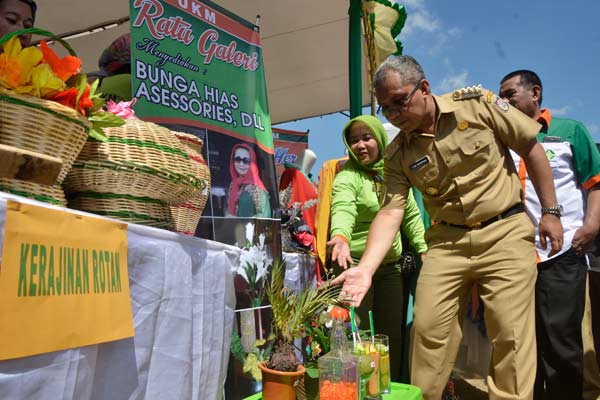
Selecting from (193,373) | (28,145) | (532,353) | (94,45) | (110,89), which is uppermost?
(94,45)

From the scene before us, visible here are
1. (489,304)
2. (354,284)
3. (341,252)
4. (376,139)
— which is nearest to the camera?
(354,284)

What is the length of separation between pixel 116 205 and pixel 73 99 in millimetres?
242

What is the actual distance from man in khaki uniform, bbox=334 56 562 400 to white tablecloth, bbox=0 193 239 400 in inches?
29.5

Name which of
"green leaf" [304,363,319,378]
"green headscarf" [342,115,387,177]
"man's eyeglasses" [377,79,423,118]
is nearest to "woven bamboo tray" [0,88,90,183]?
"green leaf" [304,363,319,378]

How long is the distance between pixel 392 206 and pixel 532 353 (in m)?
0.84

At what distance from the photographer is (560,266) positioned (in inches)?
99.0

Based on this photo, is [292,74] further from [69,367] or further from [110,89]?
[69,367]

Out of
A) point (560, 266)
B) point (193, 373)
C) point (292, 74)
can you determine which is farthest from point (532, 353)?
point (292, 74)

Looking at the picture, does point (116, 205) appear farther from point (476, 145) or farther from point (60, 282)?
point (476, 145)

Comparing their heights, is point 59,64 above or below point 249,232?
above

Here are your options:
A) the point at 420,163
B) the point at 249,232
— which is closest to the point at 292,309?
the point at 249,232

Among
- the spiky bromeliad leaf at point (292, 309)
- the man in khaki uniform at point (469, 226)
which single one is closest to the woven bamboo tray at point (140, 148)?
the spiky bromeliad leaf at point (292, 309)

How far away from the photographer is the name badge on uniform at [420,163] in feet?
6.99

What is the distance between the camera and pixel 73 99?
95cm
